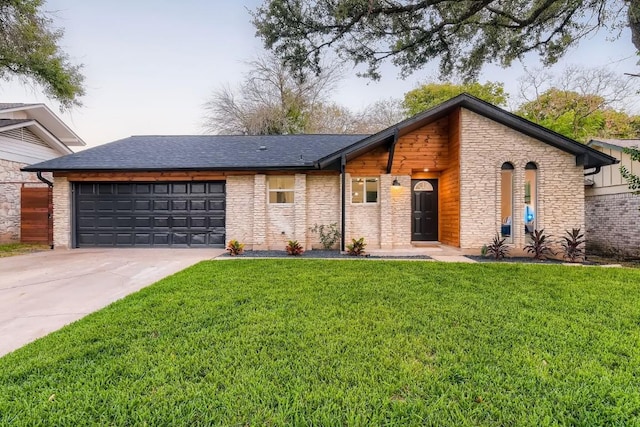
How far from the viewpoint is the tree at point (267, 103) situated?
75.4 feet

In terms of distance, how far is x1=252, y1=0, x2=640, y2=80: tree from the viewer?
7039 mm

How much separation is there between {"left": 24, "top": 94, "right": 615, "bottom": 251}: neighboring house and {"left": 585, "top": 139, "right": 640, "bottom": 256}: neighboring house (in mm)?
2320

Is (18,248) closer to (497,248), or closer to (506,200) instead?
(497,248)

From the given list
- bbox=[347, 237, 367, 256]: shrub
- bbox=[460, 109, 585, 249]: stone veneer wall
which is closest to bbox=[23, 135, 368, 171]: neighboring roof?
bbox=[347, 237, 367, 256]: shrub

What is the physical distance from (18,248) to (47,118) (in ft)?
26.7

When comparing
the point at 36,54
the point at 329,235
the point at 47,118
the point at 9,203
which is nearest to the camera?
the point at 329,235

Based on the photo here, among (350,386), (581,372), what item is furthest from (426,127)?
(350,386)

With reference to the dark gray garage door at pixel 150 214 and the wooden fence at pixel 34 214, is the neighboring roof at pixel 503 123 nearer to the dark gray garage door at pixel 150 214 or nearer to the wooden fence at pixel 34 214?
the dark gray garage door at pixel 150 214

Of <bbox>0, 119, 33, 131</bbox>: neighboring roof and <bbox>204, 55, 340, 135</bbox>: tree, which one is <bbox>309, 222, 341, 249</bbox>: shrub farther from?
<bbox>204, 55, 340, 135</bbox>: tree

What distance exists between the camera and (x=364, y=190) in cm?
989

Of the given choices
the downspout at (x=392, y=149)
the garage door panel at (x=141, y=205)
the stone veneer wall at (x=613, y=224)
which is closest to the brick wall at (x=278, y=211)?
the downspout at (x=392, y=149)

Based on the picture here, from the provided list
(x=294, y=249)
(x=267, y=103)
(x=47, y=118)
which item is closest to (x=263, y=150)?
(x=294, y=249)

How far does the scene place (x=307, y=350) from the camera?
2898mm

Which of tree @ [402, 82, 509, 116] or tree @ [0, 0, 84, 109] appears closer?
tree @ [0, 0, 84, 109]
